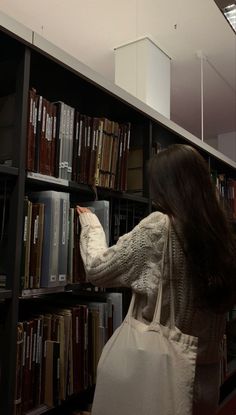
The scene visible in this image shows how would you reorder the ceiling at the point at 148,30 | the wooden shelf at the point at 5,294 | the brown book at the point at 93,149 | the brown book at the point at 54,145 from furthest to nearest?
the ceiling at the point at 148,30
the brown book at the point at 93,149
the brown book at the point at 54,145
the wooden shelf at the point at 5,294

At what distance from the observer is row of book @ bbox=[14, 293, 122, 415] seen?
1215 mm

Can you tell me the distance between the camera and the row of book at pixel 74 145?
1.28m

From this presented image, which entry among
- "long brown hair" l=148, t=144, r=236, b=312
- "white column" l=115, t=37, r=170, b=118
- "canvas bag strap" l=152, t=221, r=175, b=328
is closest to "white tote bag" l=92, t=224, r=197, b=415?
"canvas bag strap" l=152, t=221, r=175, b=328

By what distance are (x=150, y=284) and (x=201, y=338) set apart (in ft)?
0.76

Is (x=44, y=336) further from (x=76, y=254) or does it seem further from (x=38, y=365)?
(x=76, y=254)

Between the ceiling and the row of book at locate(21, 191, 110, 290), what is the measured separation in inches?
56.9

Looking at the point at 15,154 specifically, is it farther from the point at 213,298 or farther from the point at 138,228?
the point at 213,298

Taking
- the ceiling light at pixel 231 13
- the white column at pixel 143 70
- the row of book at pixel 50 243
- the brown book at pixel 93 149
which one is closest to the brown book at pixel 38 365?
the row of book at pixel 50 243

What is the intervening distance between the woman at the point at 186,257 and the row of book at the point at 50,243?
0.78 ft

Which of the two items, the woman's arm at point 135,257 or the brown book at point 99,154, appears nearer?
the woman's arm at point 135,257

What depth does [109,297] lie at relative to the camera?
64.4 inches

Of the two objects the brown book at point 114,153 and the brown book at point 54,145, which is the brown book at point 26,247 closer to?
the brown book at point 54,145

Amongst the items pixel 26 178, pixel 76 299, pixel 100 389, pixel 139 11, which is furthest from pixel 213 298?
pixel 139 11

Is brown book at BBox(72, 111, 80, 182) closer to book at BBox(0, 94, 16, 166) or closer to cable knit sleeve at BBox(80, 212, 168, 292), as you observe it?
book at BBox(0, 94, 16, 166)
